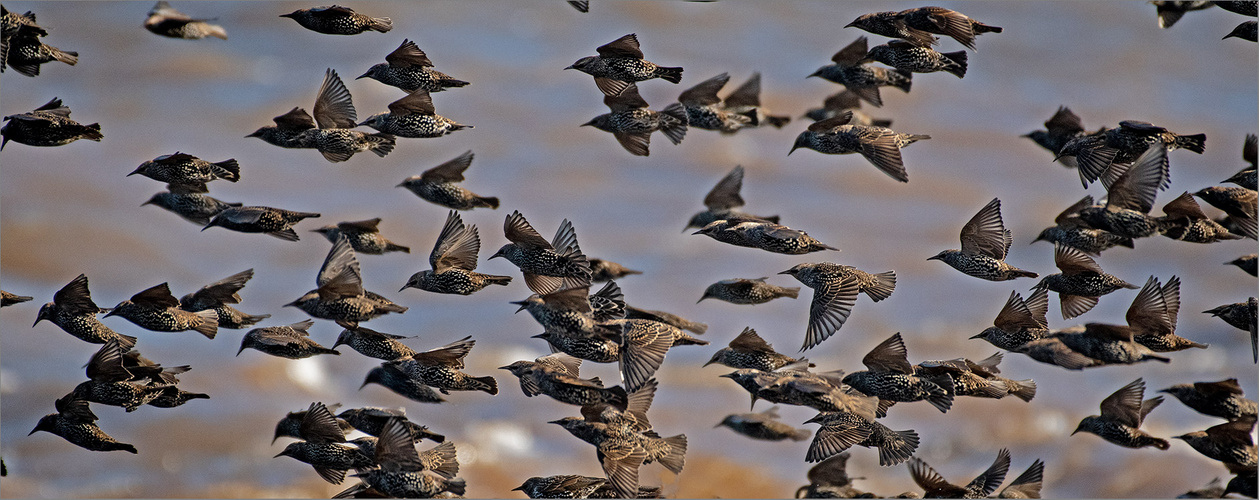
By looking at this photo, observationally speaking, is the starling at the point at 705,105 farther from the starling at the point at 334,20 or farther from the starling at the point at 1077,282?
the starling at the point at 1077,282

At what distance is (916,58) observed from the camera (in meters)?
8.81

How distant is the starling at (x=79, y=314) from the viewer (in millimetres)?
7949

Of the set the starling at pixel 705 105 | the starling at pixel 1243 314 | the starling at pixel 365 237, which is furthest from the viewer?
the starling at pixel 705 105

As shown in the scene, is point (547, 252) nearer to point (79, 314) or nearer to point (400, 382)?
point (400, 382)

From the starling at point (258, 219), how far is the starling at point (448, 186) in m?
1.17

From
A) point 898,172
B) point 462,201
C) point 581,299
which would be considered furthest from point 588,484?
point 898,172

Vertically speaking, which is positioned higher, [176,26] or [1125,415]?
[176,26]

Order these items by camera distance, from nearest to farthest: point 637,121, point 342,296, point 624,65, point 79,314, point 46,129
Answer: point 342,296 → point 46,129 → point 79,314 → point 624,65 → point 637,121

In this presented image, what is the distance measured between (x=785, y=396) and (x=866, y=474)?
678 centimetres

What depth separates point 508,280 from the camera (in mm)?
8125

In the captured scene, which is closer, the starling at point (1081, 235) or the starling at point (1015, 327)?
the starling at point (1015, 327)

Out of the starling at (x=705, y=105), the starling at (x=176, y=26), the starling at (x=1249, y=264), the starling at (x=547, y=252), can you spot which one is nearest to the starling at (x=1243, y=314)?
the starling at (x=1249, y=264)

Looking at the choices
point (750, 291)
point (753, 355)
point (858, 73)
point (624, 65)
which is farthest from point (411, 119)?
point (858, 73)

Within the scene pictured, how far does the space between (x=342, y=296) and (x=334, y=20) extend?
7.89 ft
